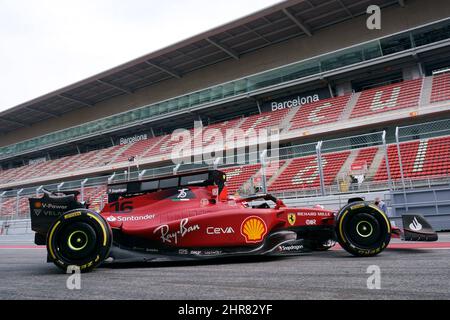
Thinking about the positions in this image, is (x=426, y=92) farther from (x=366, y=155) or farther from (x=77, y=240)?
(x=77, y=240)

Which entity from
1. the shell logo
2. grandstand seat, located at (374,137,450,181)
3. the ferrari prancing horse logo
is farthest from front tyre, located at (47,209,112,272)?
grandstand seat, located at (374,137,450,181)

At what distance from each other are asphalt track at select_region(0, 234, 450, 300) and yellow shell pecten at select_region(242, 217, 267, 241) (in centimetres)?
42

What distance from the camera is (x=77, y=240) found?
13.1 feet

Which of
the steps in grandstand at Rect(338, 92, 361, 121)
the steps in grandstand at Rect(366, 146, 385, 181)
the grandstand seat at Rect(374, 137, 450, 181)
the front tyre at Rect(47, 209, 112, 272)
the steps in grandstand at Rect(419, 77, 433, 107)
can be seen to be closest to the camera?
the front tyre at Rect(47, 209, 112, 272)

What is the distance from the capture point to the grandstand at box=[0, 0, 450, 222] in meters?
12.5

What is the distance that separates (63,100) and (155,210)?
99.4 feet

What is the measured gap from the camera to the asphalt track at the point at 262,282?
8.11 ft

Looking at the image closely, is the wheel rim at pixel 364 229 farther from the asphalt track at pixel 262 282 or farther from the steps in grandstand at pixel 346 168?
the steps in grandstand at pixel 346 168

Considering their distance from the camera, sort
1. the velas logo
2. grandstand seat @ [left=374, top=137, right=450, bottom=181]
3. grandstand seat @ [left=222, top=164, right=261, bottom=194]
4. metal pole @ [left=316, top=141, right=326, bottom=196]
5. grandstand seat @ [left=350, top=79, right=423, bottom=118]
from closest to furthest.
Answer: the velas logo, metal pole @ [left=316, top=141, right=326, bottom=196], grandstand seat @ [left=374, top=137, right=450, bottom=181], grandstand seat @ [left=222, top=164, right=261, bottom=194], grandstand seat @ [left=350, top=79, right=423, bottom=118]

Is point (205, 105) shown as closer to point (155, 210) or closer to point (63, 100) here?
point (63, 100)

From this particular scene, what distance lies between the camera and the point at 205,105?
79.8 ft

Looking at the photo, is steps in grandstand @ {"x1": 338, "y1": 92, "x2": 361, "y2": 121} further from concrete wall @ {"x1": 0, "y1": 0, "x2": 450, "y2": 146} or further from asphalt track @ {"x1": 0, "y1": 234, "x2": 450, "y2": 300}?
asphalt track @ {"x1": 0, "y1": 234, "x2": 450, "y2": 300}

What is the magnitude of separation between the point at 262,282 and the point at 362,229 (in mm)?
2159
